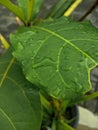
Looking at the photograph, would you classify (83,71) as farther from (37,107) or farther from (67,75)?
(37,107)

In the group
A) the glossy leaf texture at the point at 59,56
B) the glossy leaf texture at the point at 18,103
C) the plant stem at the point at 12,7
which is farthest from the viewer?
the plant stem at the point at 12,7

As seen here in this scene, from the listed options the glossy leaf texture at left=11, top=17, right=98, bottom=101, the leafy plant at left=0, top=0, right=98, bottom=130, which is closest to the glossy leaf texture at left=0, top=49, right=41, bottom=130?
the leafy plant at left=0, top=0, right=98, bottom=130

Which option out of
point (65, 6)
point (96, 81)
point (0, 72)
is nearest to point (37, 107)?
point (0, 72)

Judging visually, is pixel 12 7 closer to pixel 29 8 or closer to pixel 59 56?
pixel 29 8

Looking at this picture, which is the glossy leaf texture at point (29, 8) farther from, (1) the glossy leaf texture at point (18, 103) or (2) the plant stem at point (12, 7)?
(1) the glossy leaf texture at point (18, 103)

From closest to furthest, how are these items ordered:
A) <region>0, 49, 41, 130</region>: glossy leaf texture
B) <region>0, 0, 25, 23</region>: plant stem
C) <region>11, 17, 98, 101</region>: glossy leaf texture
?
<region>11, 17, 98, 101</region>: glossy leaf texture
<region>0, 49, 41, 130</region>: glossy leaf texture
<region>0, 0, 25, 23</region>: plant stem

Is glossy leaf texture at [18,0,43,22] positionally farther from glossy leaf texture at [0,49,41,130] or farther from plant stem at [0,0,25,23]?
glossy leaf texture at [0,49,41,130]

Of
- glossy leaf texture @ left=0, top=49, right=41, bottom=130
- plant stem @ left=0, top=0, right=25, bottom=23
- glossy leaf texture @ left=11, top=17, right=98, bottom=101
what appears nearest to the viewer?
glossy leaf texture @ left=11, top=17, right=98, bottom=101

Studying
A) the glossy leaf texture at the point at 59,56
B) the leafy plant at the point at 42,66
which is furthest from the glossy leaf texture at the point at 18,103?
the glossy leaf texture at the point at 59,56

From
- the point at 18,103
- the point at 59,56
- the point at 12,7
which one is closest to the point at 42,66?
the point at 59,56
